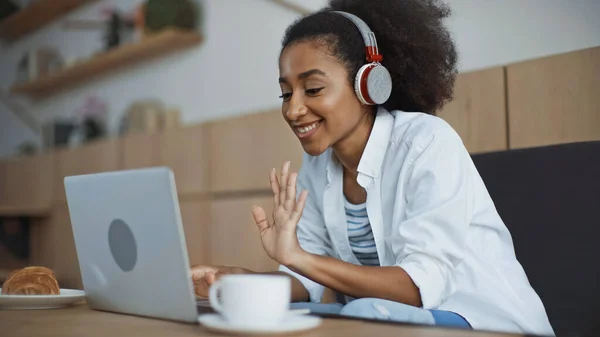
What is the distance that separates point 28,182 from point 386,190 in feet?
12.8

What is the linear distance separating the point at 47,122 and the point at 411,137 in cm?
452

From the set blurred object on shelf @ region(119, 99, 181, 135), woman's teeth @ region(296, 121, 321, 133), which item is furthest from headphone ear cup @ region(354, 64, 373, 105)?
blurred object on shelf @ region(119, 99, 181, 135)

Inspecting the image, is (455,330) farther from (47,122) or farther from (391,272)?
(47,122)

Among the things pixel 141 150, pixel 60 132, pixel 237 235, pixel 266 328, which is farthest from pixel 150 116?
pixel 266 328

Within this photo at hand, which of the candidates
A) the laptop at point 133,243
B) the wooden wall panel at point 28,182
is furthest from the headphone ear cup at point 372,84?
the wooden wall panel at point 28,182

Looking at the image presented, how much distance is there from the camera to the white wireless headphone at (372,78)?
148 cm

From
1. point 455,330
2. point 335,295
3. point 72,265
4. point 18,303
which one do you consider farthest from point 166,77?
point 455,330

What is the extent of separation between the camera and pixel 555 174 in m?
1.49

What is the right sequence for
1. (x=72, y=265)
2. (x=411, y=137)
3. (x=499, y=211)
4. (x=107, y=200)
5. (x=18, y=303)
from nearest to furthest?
(x=107, y=200) → (x=18, y=303) → (x=411, y=137) → (x=499, y=211) → (x=72, y=265)

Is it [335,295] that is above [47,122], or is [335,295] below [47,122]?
below

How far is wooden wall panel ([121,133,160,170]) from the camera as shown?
144 inches

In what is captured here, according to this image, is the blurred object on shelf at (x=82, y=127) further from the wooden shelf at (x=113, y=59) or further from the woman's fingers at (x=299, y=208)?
the woman's fingers at (x=299, y=208)

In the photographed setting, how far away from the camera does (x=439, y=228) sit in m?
1.28

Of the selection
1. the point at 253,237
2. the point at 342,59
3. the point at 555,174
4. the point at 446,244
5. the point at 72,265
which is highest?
the point at 342,59
